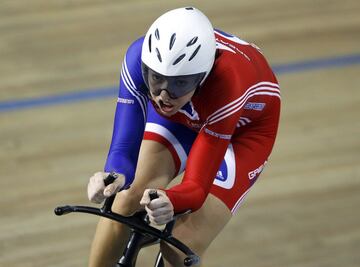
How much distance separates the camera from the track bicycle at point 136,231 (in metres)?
2.54

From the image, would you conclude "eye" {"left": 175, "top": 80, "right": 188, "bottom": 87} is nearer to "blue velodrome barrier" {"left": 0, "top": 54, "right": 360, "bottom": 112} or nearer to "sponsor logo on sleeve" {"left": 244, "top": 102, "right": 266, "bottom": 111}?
"sponsor logo on sleeve" {"left": 244, "top": 102, "right": 266, "bottom": 111}

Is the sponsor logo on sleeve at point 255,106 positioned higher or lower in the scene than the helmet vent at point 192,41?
lower

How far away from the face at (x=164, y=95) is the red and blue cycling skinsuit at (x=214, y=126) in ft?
0.42

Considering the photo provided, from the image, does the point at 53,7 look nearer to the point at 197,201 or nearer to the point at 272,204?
the point at 272,204

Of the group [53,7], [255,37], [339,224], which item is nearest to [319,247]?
[339,224]

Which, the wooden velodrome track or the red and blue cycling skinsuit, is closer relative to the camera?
the red and blue cycling skinsuit

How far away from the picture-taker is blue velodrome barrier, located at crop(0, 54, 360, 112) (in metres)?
4.77

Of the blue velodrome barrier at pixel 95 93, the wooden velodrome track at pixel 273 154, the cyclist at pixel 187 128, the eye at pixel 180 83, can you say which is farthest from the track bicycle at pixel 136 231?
the blue velodrome barrier at pixel 95 93

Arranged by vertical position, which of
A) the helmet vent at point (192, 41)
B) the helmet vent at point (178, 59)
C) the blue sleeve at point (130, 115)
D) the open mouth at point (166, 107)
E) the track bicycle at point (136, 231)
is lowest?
the track bicycle at point (136, 231)

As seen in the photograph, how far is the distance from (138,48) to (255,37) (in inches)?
101

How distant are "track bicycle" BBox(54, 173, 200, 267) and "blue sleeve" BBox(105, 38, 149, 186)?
193 mm

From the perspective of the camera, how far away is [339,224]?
161 inches

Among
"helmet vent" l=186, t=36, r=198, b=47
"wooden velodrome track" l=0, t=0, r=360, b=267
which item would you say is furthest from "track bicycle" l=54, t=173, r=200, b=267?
"wooden velodrome track" l=0, t=0, r=360, b=267

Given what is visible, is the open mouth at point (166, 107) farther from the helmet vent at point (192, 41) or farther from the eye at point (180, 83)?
the helmet vent at point (192, 41)
